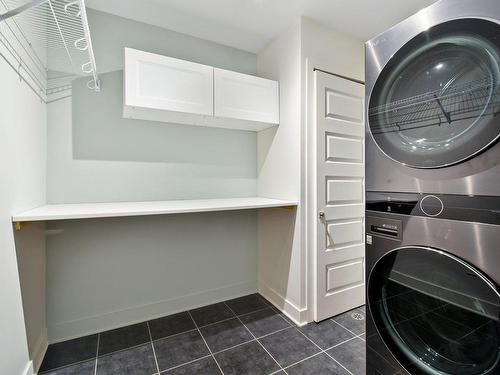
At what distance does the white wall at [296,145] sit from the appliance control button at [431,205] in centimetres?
103

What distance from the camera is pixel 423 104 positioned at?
0.96 meters

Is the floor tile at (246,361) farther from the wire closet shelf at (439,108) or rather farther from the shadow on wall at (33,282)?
the wire closet shelf at (439,108)

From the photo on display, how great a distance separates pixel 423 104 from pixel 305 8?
1.34 m

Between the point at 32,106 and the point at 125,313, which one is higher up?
the point at 32,106

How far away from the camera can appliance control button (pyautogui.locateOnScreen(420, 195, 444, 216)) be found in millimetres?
907

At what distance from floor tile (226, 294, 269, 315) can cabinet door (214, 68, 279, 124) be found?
1.64m

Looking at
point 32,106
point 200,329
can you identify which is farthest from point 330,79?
point 200,329

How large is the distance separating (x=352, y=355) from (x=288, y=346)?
411mm

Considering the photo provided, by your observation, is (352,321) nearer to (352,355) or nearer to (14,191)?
(352,355)

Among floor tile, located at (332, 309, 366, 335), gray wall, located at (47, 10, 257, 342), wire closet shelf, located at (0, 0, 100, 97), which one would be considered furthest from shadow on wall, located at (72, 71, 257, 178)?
floor tile, located at (332, 309, 366, 335)

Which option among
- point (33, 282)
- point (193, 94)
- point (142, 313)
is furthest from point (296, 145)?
point (33, 282)

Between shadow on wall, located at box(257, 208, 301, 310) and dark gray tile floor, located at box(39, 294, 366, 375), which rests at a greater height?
shadow on wall, located at box(257, 208, 301, 310)

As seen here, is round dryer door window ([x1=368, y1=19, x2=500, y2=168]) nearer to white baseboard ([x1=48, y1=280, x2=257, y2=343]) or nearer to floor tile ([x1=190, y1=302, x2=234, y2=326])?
floor tile ([x1=190, y1=302, x2=234, y2=326])

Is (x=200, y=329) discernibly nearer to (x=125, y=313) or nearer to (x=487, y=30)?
(x=125, y=313)
